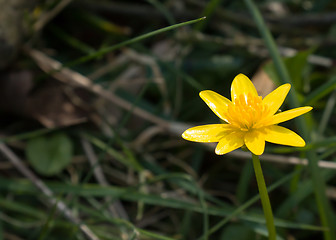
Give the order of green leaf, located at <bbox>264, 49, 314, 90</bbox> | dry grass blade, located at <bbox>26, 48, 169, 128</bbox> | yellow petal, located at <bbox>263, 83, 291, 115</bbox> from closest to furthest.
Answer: yellow petal, located at <bbox>263, 83, 291, 115</bbox> < green leaf, located at <bbox>264, 49, 314, 90</bbox> < dry grass blade, located at <bbox>26, 48, 169, 128</bbox>

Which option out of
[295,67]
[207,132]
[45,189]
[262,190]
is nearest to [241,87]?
[207,132]

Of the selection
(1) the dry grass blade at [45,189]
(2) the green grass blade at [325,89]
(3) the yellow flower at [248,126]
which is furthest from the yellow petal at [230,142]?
(1) the dry grass blade at [45,189]

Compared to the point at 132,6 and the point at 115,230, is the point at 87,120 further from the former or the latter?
the point at 132,6

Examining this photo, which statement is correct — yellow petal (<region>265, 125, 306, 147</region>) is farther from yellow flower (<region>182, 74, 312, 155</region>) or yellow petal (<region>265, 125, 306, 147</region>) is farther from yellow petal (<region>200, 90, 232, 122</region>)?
yellow petal (<region>200, 90, 232, 122</region>)

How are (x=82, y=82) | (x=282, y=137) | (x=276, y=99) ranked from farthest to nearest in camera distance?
(x=82, y=82) → (x=276, y=99) → (x=282, y=137)

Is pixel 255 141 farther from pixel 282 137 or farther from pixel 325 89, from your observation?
pixel 325 89

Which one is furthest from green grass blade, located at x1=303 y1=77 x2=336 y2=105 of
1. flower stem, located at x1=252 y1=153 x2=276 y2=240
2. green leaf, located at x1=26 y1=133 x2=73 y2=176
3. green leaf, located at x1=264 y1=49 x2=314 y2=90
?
green leaf, located at x1=26 y1=133 x2=73 y2=176

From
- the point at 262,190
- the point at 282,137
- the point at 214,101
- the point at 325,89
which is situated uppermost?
the point at 325,89
